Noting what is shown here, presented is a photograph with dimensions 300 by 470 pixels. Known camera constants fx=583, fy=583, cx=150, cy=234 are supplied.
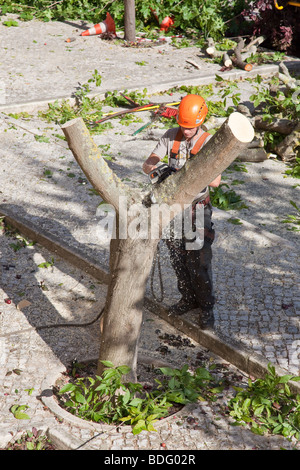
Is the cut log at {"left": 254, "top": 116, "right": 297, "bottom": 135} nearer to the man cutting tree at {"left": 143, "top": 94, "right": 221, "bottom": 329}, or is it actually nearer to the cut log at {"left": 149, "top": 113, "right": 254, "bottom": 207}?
the man cutting tree at {"left": 143, "top": 94, "right": 221, "bottom": 329}

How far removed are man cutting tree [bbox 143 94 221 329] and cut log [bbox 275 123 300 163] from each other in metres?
4.49

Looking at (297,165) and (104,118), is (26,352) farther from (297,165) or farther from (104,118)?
(104,118)

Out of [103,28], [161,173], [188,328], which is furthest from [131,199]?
[103,28]

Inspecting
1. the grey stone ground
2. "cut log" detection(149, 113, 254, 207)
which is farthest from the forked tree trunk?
the grey stone ground

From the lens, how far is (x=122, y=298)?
4.14 meters

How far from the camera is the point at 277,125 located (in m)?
9.39

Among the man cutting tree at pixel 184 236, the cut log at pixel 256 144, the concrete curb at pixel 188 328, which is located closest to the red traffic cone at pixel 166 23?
the cut log at pixel 256 144

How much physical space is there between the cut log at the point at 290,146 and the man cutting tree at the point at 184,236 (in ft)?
14.7

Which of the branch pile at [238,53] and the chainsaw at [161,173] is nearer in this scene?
A: the chainsaw at [161,173]

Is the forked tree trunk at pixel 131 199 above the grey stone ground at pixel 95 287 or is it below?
above

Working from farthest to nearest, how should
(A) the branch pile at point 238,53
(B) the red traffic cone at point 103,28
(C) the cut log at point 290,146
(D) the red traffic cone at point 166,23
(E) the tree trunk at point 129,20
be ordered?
1. (D) the red traffic cone at point 166,23
2. (B) the red traffic cone at point 103,28
3. (E) the tree trunk at point 129,20
4. (A) the branch pile at point 238,53
5. (C) the cut log at point 290,146

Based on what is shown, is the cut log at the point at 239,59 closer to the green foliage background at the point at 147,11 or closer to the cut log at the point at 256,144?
the green foliage background at the point at 147,11

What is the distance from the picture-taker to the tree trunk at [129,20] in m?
14.0

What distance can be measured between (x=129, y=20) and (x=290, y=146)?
6.96m
